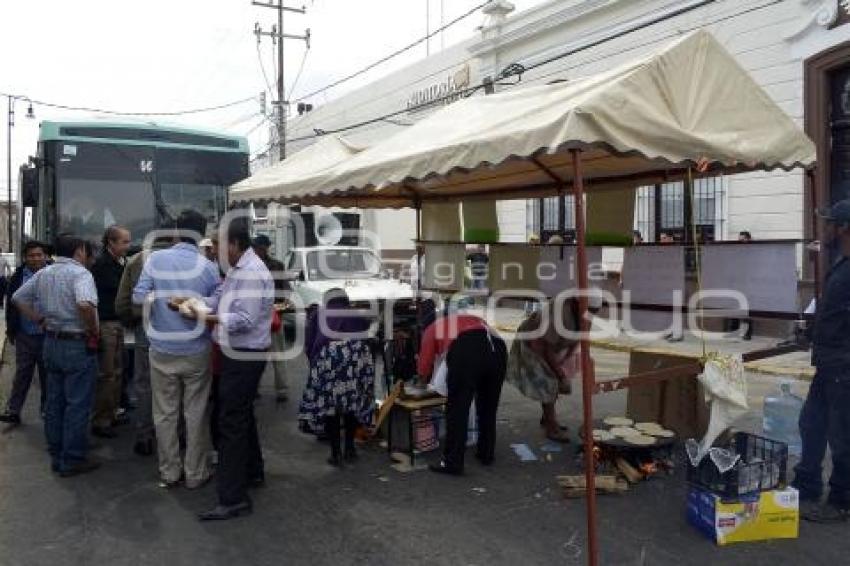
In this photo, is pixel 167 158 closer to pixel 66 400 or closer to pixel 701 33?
pixel 66 400

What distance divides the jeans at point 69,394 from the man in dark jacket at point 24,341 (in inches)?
49.1

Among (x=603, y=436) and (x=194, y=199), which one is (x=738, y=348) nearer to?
(x=603, y=436)

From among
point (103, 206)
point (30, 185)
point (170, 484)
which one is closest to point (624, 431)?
point (170, 484)

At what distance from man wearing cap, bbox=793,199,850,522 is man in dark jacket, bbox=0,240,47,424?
639 centimetres

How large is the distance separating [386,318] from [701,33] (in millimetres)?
4969

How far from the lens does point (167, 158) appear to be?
945cm

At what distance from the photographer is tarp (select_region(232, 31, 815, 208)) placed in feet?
13.4

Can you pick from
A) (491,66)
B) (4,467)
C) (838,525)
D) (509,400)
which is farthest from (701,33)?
(491,66)

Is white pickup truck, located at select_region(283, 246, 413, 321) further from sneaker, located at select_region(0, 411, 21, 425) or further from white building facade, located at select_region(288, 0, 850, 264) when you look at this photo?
sneaker, located at select_region(0, 411, 21, 425)

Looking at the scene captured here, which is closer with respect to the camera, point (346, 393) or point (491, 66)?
point (346, 393)

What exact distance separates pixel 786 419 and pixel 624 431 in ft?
5.14

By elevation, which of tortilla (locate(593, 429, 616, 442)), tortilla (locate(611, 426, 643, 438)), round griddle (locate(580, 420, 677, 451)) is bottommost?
round griddle (locate(580, 420, 677, 451))

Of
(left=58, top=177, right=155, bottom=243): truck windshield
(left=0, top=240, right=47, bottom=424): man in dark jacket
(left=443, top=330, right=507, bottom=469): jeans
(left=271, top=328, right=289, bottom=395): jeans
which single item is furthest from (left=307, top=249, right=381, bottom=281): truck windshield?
(left=443, top=330, right=507, bottom=469): jeans

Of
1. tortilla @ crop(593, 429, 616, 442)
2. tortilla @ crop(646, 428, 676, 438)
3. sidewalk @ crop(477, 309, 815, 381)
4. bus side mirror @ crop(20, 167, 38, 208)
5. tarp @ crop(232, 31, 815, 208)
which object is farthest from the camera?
sidewalk @ crop(477, 309, 815, 381)
